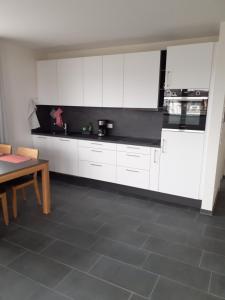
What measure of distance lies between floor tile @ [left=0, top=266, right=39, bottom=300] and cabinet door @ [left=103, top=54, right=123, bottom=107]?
8.76ft

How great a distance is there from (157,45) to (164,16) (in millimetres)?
1042

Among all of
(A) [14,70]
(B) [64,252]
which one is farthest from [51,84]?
(B) [64,252]

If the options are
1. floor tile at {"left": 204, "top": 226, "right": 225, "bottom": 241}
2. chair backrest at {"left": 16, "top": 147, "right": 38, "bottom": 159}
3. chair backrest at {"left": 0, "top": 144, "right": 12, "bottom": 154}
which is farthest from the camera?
chair backrest at {"left": 0, "top": 144, "right": 12, "bottom": 154}

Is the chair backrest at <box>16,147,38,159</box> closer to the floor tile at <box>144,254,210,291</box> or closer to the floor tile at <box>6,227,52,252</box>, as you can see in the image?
Result: the floor tile at <box>6,227,52,252</box>

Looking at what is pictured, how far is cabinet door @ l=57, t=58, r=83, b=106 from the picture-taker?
390 cm

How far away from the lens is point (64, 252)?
2264 mm

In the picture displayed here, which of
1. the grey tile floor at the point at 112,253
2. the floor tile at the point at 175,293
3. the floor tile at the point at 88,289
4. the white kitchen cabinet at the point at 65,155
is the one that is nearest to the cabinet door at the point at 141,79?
the white kitchen cabinet at the point at 65,155

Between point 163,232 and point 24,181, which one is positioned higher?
point 24,181

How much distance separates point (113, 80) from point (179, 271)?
2782 mm

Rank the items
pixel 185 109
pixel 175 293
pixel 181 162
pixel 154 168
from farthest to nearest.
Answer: pixel 154 168
pixel 181 162
pixel 185 109
pixel 175 293

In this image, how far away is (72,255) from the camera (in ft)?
7.30

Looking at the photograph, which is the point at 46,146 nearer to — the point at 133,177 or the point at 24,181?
the point at 24,181

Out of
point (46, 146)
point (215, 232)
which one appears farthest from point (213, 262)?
point (46, 146)

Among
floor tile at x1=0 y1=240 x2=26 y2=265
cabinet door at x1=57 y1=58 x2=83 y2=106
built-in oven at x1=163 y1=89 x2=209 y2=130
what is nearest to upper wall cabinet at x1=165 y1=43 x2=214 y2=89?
built-in oven at x1=163 y1=89 x2=209 y2=130
